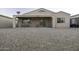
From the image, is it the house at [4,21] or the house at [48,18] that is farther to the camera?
the house at [48,18]

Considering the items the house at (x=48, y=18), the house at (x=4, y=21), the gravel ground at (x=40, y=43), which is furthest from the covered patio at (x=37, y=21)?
the gravel ground at (x=40, y=43)

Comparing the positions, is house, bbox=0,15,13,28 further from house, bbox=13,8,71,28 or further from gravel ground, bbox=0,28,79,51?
gravel ground, bbox=0,28,79,51

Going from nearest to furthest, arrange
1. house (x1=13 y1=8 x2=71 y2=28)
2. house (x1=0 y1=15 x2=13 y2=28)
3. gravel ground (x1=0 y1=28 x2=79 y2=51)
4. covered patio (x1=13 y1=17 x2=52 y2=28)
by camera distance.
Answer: gravel ground (x1=0 y1=28 x2=79 y2=51)
house (x1=0 y1=15 x2=13 y2=28)
covered patio (x1=13 y1=17 x2=52 y2=28)
house (x1=13 y1=8 x2=71 y2=28)

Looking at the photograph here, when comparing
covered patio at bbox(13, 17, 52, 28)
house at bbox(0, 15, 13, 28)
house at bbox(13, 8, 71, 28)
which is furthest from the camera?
house at bbox(13, 8, 71, 28)

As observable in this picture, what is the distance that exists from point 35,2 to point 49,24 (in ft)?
34.4

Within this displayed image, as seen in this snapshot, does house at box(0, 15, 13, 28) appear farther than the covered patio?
No

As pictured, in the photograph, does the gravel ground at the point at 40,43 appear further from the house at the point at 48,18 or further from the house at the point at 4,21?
the house at the point at 48,18

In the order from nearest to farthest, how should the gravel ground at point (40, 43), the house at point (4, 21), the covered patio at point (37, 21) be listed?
the gravel ground at point (40, 43) → the house at point (4, 21) → the covered patio at point (37, 21)

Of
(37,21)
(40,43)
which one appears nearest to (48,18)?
(37,21)

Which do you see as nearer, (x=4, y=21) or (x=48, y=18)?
(x=4, y=21)

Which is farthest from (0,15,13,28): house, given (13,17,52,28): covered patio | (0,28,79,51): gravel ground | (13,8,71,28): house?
(0,28,79,51): gravel ground

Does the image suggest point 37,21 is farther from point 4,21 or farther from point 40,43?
point 40,43

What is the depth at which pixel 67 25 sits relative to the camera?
13.9 m

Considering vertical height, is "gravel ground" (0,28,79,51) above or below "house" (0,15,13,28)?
below
